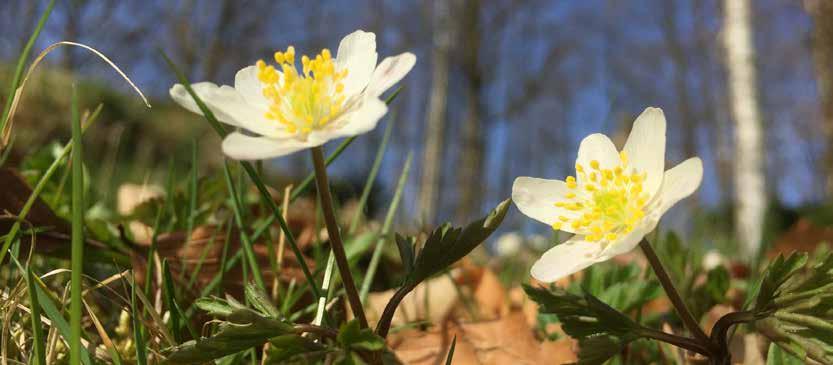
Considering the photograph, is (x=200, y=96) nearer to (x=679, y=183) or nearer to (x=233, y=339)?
(x=233, y=339)

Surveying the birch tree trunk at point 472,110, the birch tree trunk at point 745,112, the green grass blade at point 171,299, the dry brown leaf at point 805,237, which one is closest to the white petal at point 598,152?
the green grass blade at point 171,299

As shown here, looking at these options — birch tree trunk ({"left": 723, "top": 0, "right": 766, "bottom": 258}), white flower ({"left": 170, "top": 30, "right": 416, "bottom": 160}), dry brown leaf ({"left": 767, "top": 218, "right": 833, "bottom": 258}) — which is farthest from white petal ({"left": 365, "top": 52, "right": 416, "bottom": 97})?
birch tree trunk ({"left": 723, "top": 0, "right": 766, "bottom": 258})

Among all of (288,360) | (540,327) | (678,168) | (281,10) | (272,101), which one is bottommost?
(540,327)

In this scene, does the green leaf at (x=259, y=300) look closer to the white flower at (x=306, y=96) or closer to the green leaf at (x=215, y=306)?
the green leaf at (x=215, y=306)

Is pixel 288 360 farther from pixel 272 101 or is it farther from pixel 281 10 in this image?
pixel 281 10

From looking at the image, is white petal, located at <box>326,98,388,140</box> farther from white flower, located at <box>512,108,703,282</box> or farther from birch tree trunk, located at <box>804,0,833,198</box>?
birch tree trunk, located at <box>804,0,833,198</box>

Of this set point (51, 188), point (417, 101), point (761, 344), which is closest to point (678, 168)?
point (761, 344)
